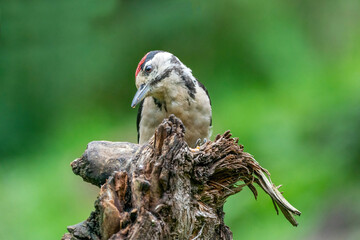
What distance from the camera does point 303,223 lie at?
23.1 ft

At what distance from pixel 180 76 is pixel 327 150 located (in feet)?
11.5

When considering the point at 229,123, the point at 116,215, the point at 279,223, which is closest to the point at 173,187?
the point at 116,215

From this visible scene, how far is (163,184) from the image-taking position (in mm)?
3094

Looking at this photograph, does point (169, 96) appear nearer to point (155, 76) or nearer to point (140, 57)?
point (155, 76)

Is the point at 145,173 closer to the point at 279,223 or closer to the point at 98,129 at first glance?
the point at 279,223

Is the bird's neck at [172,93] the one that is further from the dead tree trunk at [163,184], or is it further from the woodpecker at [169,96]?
the dead tree trunk at [163,184]

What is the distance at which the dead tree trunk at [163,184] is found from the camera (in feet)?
9.78

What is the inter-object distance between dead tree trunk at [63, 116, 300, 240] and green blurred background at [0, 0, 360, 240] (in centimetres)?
399

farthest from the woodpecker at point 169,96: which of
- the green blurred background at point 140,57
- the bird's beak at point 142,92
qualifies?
the green blurred background at point 140,57

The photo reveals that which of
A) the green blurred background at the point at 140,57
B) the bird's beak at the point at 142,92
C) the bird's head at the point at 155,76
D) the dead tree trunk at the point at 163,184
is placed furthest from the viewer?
the green blurred background at the point at 140,57

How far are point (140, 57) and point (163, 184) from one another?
5.44 meters

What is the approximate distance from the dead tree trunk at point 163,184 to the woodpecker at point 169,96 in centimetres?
122

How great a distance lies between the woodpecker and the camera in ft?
15.3

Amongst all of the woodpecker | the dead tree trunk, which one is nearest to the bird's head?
the woodpecker
